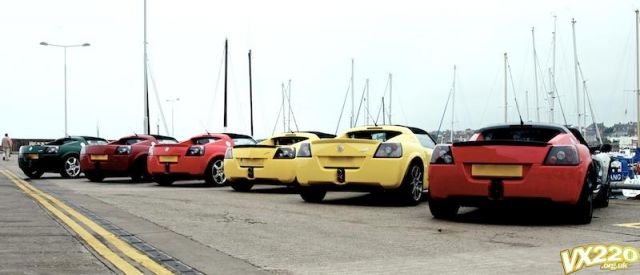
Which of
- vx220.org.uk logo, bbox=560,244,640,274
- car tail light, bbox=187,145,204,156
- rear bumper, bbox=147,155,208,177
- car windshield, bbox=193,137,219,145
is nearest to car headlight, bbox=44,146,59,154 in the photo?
rear bumper, bbox=147,155,208,177

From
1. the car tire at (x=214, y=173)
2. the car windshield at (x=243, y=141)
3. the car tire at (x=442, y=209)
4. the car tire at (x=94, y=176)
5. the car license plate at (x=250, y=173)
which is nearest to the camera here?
the car tire at (x=442, y=209)

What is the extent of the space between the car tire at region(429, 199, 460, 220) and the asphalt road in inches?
5.7

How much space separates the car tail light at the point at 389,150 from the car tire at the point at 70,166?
12967 millimetres

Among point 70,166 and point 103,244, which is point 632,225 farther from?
point 70,166

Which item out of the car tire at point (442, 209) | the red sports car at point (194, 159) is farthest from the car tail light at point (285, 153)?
the car tire at point (442, 209)

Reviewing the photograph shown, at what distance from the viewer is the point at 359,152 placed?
35.3ft

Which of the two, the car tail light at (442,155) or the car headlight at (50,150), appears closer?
the car tail light at (442,155)

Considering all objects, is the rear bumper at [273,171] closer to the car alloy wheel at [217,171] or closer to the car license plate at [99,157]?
the car alloy wheel at [217,171]

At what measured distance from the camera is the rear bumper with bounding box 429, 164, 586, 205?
800cm

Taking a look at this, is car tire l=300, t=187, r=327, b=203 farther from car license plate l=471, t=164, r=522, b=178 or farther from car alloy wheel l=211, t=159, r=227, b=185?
car alloy wheel l=211, t=159, r=227, b=185

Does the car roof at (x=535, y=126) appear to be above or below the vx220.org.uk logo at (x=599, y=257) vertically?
above

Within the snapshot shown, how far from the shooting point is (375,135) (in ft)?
39.1

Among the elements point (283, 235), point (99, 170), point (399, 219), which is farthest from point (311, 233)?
point (99, 170)

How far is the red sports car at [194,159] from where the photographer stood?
16203mm
